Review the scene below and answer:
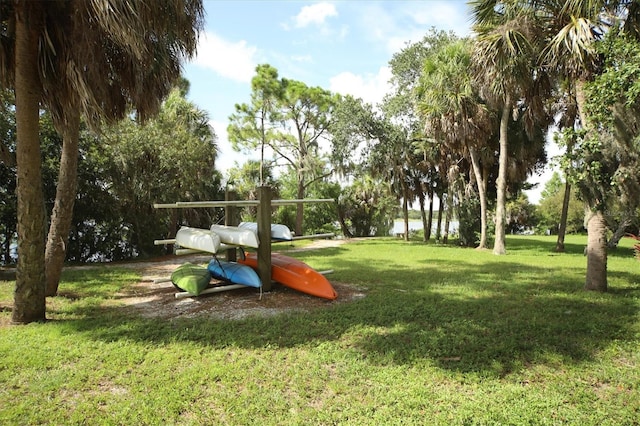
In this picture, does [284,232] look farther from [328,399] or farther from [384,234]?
[384,234]

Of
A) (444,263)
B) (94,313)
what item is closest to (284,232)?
(94,313)

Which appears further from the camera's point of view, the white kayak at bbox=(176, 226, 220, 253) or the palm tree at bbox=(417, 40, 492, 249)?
the palm tree at bbox=(417, 40, 492, 249)

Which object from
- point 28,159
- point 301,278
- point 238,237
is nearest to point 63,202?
point 28,159

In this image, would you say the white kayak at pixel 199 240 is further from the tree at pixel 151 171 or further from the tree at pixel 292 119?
the tree at pixel 292 119

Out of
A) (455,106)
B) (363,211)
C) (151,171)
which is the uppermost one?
(455,106)

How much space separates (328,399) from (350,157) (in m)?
18.8

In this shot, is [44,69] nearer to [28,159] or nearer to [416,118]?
[28,159]

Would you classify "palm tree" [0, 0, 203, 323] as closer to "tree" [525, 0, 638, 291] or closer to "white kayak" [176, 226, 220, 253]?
"white kayak" [176, 226, 220, 253]

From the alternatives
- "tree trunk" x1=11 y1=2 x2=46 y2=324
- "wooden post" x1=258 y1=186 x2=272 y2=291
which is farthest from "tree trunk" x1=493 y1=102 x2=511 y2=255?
"tree trunk" x1=11 y1=2 x2=46 y2=324

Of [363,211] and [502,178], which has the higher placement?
[502,178]

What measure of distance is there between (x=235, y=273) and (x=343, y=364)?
12.3ft

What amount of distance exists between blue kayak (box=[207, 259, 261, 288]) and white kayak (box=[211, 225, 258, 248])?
0.51 meters

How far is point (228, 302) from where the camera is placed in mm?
6582

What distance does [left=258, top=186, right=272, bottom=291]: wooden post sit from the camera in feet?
23.0
